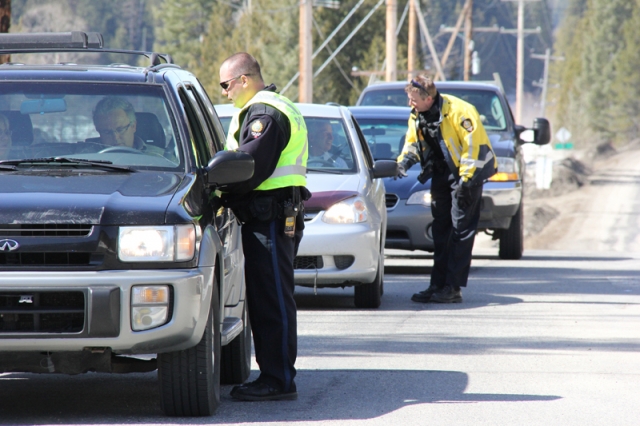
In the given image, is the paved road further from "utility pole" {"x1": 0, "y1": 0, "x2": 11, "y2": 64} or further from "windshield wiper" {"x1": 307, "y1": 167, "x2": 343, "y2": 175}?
"utility pole" {"x1": 0, "y1": 0, "x2": 11, "y2": 64}

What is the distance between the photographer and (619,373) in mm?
7160

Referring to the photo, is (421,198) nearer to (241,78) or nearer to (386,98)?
(386,98)

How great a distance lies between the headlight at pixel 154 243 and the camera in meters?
5.18

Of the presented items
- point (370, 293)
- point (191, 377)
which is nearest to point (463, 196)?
point (370, 293)

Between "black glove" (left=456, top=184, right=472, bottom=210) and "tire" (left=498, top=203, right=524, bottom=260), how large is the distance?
460 centimetres

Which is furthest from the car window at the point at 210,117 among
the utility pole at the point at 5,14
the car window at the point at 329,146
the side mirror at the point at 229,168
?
the utility pole at the point at 5,14

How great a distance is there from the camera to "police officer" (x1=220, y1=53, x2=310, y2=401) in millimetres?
6020

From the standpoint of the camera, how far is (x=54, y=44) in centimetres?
705

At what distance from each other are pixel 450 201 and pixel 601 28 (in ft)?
347

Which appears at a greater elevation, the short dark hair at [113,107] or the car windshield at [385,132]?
the short dark hair at [113,107]

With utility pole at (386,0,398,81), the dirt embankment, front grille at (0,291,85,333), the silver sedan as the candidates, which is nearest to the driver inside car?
front grille at (0,291,85,333)

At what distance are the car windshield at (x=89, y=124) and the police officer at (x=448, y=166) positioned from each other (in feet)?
14.3

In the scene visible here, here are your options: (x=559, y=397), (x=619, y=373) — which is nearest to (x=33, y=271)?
(x=559, y=397)

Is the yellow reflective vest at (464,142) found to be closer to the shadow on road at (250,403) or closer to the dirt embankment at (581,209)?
the shadow on road at (250,403)
